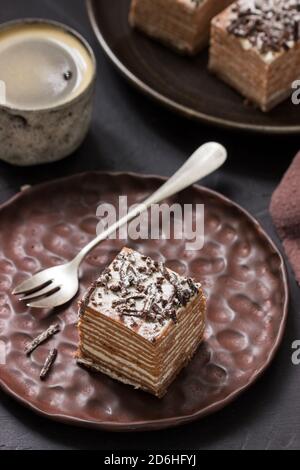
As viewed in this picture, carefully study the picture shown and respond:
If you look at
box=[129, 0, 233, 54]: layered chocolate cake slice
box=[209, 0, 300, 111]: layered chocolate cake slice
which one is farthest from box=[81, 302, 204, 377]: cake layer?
box=[129, 0, 233, 54]: layered chocolate cake slice

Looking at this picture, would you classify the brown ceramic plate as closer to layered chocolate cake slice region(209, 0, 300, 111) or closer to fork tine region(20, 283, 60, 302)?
layered chocolate cake slice region(209, 0, 300, 111)

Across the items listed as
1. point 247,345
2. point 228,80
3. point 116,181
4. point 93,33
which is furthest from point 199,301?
point 93,33

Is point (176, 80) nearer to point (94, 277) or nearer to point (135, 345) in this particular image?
point (94, 277)

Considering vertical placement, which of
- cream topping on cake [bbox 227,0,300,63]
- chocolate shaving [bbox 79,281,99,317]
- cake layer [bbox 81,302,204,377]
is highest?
cream topping on cake [bbox 227,0,300,63]

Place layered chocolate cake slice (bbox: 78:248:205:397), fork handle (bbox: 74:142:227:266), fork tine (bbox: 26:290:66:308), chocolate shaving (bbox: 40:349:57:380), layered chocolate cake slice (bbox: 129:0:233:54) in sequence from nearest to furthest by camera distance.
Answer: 1. layered chocolate cake slice (bbox: 78:248:205:397)
2. chocolate shaving (bbox: 40:349:57:380)
3. fork tine (bbox: 26:290:66:308)
4. fork handle (bbox: 74:142:227:266)
5. layered chocolate cake slice (bbox: 129:0:233:54)

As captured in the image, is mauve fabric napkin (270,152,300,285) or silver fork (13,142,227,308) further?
mauve fabric napkin (270,152,300,285)

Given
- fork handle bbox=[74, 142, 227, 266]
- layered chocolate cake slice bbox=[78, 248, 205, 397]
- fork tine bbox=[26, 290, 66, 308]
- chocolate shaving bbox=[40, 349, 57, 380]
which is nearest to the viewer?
layered chocolate cake slice bbox=[78, 248, 205, 397]

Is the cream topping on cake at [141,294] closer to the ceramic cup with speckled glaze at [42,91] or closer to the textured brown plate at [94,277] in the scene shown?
the textured brown plate at [94,277]

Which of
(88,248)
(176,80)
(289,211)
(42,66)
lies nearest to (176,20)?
(176,80)
